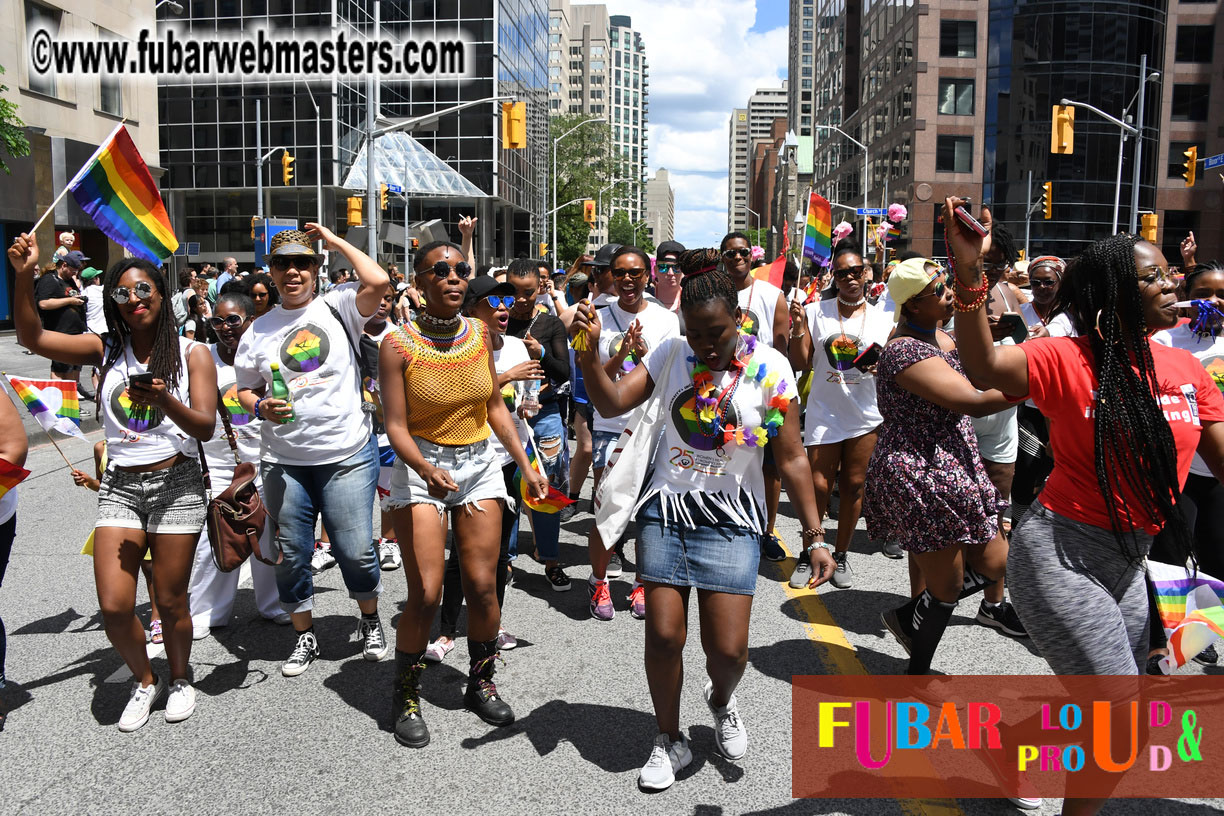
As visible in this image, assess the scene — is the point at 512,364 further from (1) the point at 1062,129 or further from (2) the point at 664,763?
(1) the point at 1062,129

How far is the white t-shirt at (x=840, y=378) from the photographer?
20.1 feet

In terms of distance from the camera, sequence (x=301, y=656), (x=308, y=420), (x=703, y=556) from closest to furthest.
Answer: (x=703, y=556)
(x=308, y=420)
(x=301, y=656)

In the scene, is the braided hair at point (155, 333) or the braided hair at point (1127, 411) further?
the braided hair at point (155, 333)

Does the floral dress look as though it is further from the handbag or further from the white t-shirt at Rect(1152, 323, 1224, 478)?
the handbag

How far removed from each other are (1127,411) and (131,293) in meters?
3.80

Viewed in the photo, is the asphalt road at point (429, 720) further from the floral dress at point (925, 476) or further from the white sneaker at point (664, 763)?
the floral dress at point (925, 476)

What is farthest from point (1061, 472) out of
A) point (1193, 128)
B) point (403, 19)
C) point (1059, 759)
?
point (1193, 128)

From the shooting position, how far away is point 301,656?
15.3 feet

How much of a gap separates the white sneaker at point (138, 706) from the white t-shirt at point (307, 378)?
1159mm

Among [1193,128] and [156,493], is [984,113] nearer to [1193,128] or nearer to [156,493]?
[1193,128]

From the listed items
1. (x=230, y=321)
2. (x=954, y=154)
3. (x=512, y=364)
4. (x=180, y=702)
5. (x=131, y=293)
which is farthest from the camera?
(x=954, y=154)

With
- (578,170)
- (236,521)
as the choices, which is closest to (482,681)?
(236,521)

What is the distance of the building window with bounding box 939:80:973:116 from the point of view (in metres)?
54.0

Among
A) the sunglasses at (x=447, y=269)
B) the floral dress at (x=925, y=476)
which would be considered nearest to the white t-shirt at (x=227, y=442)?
the sunglasses at (x=447, y=269)
